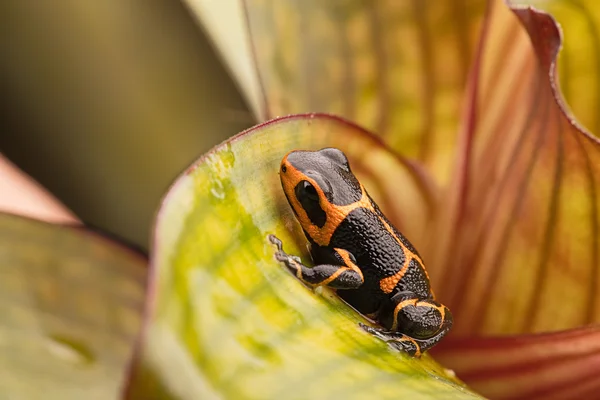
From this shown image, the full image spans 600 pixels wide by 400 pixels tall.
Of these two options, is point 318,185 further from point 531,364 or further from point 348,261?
point 531,364

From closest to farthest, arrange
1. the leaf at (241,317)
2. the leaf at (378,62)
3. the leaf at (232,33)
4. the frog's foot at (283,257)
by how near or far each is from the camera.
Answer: the leaf at (241,317) → the frog's foot at (283,257) → the leaf at (378,62) → the leaf at (232,33)

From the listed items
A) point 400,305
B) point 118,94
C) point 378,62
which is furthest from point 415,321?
point 118,94

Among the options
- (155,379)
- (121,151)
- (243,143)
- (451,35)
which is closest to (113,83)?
(121,151)

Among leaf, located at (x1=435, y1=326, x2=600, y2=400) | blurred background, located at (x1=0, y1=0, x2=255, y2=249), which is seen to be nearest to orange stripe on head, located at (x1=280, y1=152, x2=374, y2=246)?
leaf, located at (x1=435, y1=326, x2=600, y2=400)

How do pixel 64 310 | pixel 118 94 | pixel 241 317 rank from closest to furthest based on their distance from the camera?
pixel 241 317 < pixel 64 310 < pixel 118 94

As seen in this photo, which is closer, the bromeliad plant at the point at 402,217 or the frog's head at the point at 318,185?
the bromeliad plant at the point at 402,217

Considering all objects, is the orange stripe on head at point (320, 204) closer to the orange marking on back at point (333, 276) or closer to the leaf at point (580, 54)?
the orange marking on back at point (333, 276)

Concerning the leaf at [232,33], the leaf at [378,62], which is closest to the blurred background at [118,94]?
the leaf at [232,33]
